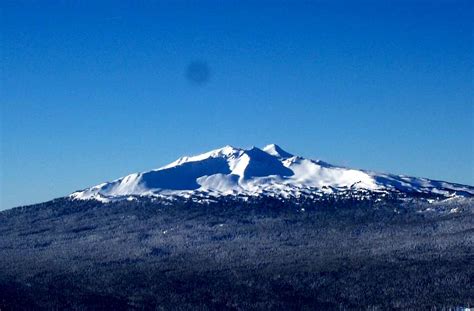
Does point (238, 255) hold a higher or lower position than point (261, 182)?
lower

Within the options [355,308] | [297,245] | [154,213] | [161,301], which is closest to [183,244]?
[297,245]

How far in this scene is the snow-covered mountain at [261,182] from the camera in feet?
554

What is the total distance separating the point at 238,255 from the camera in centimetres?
11850

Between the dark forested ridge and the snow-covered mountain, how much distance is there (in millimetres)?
8609

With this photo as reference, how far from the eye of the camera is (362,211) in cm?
14825

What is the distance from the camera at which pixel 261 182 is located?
181m

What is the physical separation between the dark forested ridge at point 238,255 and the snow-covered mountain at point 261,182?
8609 millimetres

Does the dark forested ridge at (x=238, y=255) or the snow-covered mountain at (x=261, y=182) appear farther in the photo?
the snow-covered mountain at (x=261, y=182)

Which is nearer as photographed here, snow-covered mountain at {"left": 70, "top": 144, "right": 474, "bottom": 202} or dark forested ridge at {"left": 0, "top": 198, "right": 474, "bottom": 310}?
dark forested ridge at {"left": 0, "top": 198, "right": 474, "bottom": 310}

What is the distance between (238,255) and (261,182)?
62840mm

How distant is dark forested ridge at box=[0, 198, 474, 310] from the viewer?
8944 cm

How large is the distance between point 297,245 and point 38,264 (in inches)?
1462

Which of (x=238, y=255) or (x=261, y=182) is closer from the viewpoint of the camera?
(x=238, y=255)

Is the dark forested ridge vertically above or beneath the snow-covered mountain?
beneath
